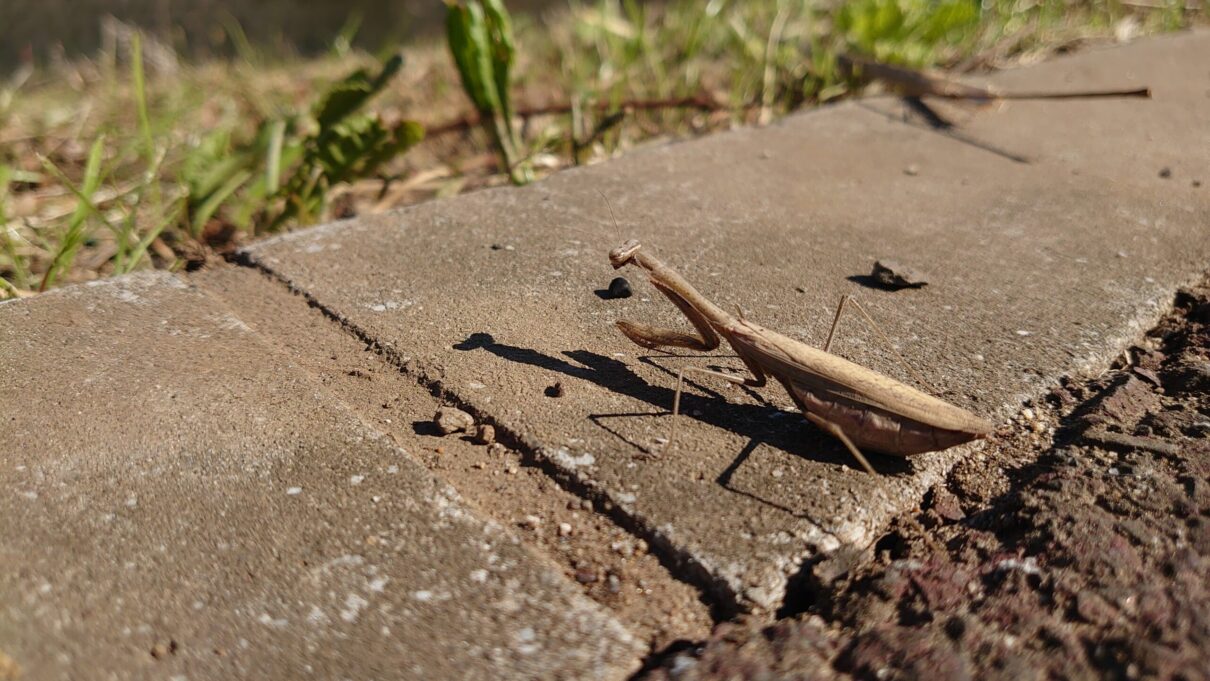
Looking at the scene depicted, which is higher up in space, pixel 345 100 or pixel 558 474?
pixel 345 100

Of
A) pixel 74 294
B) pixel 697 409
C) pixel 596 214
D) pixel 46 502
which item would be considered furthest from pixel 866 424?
pixel 74 294

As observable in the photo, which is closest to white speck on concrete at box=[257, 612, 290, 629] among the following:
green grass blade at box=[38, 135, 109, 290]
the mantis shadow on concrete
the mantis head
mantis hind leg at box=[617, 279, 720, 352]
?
the mantis shadow on concrete

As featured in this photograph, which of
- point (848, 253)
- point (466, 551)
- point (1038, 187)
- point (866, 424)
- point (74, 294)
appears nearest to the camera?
point (466, 551)

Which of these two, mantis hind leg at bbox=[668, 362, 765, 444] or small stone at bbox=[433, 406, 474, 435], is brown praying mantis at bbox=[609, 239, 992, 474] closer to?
mantis hind leg at bbox=[668, 362, 765, 444]

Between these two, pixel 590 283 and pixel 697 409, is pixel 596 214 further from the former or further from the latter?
pixel 697 409

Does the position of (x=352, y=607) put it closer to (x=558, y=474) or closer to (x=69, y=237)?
(x=558, y=474)

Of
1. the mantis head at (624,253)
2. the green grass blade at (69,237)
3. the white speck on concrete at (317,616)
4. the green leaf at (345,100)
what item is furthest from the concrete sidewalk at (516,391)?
the green leaf at (345,100)

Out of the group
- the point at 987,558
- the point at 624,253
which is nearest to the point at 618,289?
the point at 624,253

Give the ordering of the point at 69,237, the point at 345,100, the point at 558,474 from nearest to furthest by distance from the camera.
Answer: the point at 558,474 < the point at 69,237 < the point at 345,100
